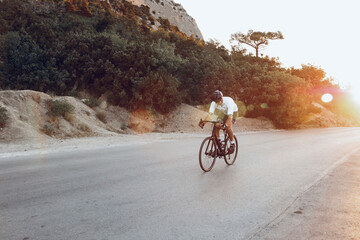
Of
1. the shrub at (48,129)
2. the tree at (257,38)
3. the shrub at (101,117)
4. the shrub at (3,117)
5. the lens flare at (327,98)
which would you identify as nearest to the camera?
the shrub at (3,117)

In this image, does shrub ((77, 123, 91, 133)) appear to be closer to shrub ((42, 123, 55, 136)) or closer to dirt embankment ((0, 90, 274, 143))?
dirt embankment ((0, 90, 274, 143))

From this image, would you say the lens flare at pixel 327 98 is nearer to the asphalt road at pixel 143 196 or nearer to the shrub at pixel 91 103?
the shrub at pixel 91 103

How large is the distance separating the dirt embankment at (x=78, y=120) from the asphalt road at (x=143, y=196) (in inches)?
236

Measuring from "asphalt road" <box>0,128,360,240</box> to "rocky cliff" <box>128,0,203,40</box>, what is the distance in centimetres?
6832

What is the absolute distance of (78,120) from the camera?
60.6 feet

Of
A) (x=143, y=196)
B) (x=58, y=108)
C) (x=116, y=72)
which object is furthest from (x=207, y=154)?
(x=116, y=72)

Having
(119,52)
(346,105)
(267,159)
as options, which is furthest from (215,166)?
(346,105)

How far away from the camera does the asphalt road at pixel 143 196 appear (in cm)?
391

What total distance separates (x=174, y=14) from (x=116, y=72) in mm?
61310

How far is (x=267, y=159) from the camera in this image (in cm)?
1050

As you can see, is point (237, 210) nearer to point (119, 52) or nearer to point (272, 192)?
point (272, 192)

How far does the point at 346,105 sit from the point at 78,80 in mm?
44143

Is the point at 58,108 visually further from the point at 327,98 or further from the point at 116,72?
the point at 327,98

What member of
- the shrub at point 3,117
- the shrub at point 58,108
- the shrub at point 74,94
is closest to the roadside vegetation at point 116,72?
the shrub at point 74,94
